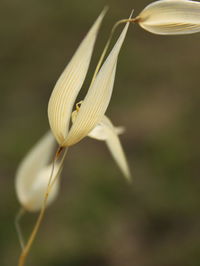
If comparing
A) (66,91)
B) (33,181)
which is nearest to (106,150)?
(33,181)

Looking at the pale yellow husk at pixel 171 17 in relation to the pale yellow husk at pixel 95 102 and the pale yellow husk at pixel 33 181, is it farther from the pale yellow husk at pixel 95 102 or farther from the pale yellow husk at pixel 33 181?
the pale yellow husk at pixel 33 181

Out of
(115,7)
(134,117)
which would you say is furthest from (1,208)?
(115,7)

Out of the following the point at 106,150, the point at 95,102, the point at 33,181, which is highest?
the point at 95,102

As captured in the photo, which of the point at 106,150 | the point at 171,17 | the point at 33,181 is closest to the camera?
the point at 171,17

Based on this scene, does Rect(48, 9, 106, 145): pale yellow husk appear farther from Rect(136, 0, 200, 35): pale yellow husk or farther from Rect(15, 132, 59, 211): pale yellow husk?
Rect(15, 132, 59, 211): pale yellow husk

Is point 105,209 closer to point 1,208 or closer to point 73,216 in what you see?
point 73,216

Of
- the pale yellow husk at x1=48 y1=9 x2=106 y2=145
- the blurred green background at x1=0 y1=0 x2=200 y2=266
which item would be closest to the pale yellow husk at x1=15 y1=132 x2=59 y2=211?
the pale yellow husk at x1=48 y1=9 x2=106 y2=145

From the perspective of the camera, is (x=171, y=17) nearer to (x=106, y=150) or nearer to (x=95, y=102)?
(x=95, y=102)
